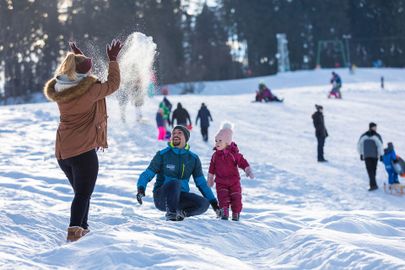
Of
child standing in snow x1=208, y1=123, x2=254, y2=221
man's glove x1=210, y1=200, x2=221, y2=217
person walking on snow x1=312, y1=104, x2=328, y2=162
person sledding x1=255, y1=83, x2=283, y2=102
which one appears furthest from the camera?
person sledding x1=255, y1=83, x2=283, y2=102

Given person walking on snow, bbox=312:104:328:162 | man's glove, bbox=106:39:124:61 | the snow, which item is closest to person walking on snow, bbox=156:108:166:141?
the snow

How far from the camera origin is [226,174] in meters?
7.37

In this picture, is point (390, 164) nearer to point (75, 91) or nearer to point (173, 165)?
point (173, 165)

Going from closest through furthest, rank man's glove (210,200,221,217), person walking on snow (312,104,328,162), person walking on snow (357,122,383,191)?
man's glove (210,200,221,217) → person walking on snow (357,122,383,191) → person walking on snow (312,104,328,162)

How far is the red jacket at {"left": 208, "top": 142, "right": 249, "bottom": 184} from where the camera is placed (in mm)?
7371

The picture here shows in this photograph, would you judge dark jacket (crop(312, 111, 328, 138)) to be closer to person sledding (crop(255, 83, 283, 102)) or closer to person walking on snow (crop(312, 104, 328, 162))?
person walking on snow (crop(312, 104, 328, 162))

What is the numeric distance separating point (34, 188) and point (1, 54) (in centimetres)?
4546

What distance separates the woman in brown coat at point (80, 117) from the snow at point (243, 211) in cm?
42

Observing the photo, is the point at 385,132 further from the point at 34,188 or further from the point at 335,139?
the point at 34,188

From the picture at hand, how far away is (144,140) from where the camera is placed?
62.6 ft

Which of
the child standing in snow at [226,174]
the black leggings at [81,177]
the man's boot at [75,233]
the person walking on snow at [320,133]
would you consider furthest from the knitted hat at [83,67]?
Answer: the person walking on snow at [320,133]

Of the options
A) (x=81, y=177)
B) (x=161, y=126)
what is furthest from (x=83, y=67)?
(x=161, y=126)

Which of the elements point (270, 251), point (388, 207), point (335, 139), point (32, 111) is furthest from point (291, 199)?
point (32, 111)

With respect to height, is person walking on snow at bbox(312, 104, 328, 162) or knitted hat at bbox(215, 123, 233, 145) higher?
knitted hat at bbox(215, 123, 233, 145)
